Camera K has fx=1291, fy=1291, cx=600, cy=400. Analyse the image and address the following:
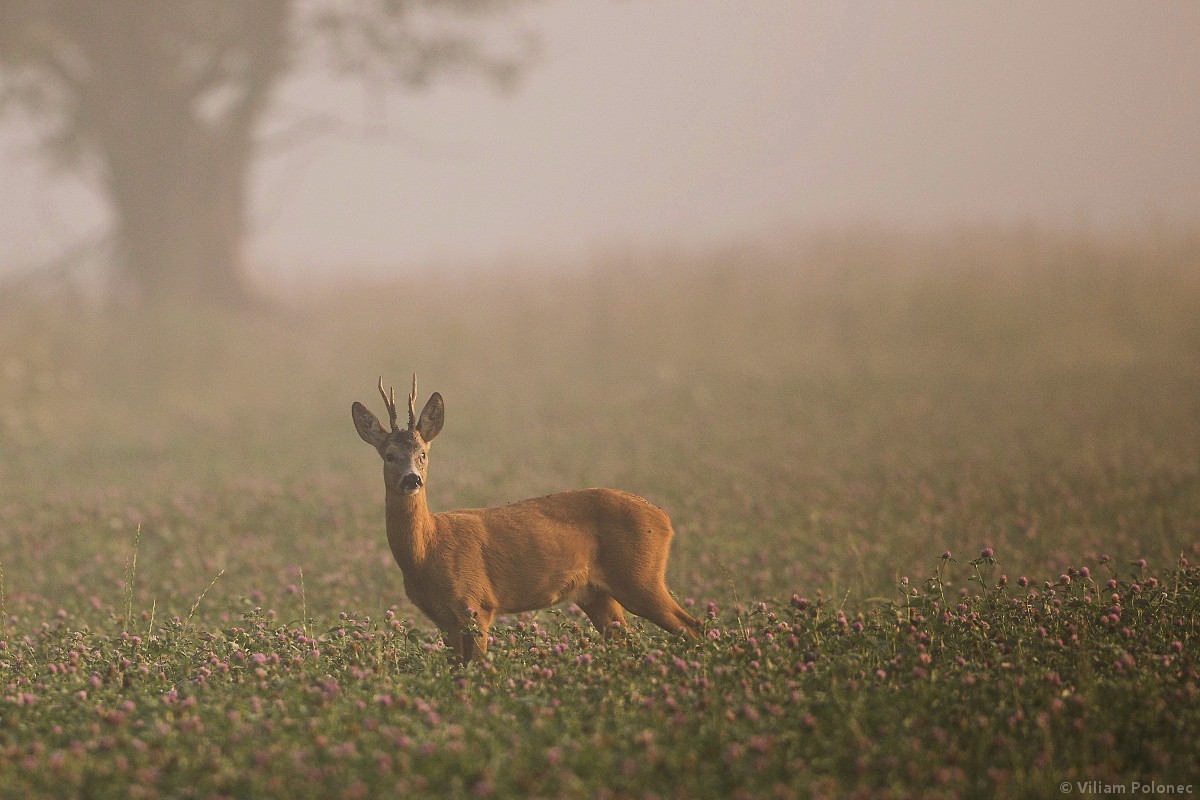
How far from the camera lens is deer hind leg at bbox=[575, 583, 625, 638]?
21.8 feet

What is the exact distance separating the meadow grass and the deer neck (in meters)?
0.52

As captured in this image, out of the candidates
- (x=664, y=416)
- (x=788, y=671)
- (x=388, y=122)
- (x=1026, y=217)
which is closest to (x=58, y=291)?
(x=388, y=122)

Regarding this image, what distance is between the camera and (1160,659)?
578 centimetres

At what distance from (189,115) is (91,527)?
503 inches

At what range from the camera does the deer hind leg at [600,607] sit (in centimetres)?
666

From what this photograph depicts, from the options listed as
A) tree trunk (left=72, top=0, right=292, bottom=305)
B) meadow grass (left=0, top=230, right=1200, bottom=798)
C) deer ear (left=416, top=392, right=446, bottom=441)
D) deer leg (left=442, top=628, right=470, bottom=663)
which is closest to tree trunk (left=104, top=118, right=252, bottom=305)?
tree trunk (left=72, top=0, right=292, bottom=305)

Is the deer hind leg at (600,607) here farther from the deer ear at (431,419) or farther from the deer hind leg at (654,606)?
the deer ear at (431,419)

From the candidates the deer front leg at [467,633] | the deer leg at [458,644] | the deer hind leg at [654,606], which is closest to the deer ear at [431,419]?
the deer front leg at [467,633]

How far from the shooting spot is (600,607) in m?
6.73

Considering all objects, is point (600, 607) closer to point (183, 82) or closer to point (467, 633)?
point (467, 633)

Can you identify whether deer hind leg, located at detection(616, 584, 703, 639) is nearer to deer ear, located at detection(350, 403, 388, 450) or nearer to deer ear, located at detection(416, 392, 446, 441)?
deer ear, located at detection(416, 392, 446, 441)

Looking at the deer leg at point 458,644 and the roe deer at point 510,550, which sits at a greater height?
the roe deer at point 510,550

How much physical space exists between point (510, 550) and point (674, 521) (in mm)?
4451

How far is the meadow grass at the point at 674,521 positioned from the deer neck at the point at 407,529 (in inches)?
20.3
